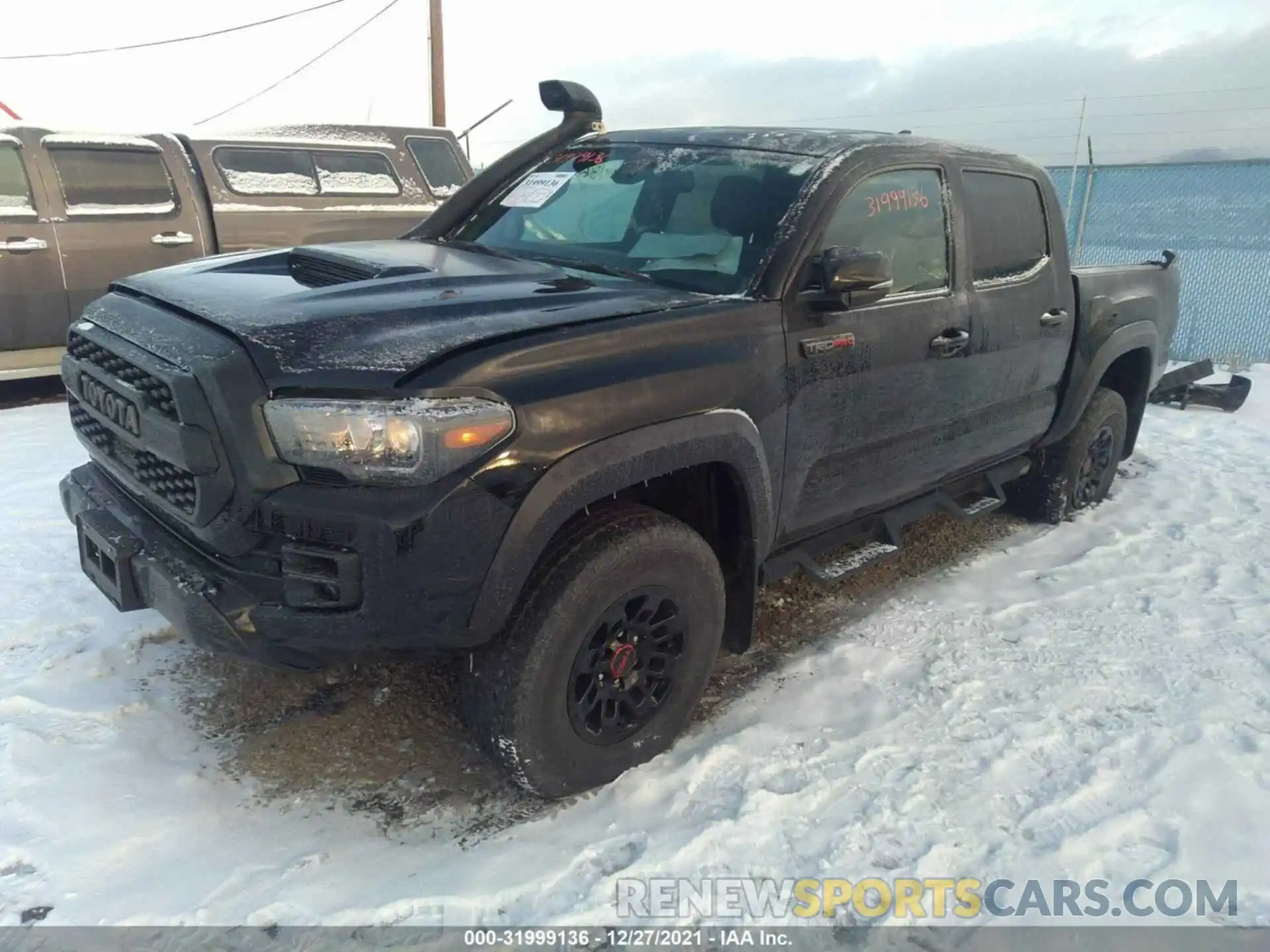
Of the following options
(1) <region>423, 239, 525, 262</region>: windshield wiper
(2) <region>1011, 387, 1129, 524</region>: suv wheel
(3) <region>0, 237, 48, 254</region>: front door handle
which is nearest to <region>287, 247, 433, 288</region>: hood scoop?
(1) <region>423, 239, 525, 262</region>: windshield wiper

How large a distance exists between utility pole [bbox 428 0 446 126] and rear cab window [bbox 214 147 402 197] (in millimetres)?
8231

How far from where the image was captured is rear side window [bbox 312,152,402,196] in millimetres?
7723

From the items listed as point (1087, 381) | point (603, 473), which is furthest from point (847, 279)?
point (1087, 381)

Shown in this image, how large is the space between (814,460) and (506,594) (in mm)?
1261

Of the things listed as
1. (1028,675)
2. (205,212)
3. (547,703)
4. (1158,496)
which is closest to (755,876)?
(547,703)

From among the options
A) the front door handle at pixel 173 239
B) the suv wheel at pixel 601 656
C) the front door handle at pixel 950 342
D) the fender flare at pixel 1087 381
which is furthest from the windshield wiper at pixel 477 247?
the front door handle at pixel 173 239

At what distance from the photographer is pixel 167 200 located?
6.94 meters

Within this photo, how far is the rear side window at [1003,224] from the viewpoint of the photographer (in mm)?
3783

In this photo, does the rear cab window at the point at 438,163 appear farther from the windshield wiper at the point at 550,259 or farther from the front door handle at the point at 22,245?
the windshield wiper at the point at 550,259

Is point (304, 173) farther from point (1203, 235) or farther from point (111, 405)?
point (1203, 235)

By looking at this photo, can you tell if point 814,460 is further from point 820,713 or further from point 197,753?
point 197,753

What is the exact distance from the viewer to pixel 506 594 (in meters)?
2.27

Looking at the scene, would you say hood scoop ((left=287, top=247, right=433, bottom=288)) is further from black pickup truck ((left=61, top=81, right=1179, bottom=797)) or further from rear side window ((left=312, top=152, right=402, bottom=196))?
rear side window ((left=312, top=152, right=402, bottom=196))

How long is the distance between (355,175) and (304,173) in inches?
17.3
